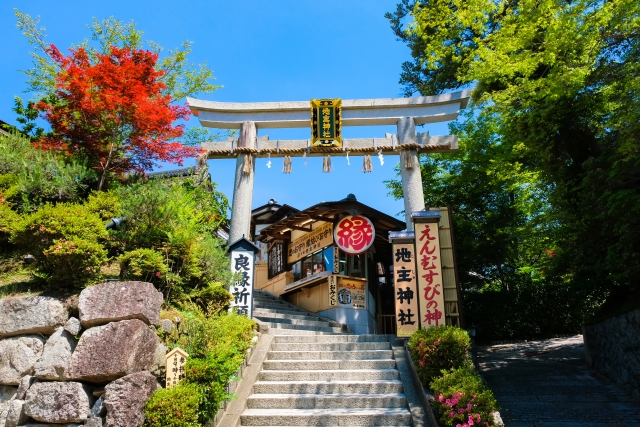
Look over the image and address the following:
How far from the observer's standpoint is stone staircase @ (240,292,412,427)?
6.76 m

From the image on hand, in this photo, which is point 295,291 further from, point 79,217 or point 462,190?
point 79,217

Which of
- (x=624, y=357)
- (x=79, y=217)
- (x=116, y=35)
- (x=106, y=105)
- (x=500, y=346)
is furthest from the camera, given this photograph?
(x=116, y=35)

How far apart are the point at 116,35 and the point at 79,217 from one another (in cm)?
1390

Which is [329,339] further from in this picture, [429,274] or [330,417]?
[330,417]

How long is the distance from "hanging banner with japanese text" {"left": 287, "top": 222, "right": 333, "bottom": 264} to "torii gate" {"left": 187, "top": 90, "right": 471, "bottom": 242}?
356cm

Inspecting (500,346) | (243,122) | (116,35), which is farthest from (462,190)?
(116,35)

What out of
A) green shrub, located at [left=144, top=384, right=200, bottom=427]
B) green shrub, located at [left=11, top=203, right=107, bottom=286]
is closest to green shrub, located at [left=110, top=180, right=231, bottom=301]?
green shrub, located at [left=11, top=203, right=107, bottom=286]

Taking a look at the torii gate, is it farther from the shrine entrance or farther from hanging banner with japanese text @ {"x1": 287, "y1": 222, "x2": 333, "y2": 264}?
hanging banner with japanese text @ {"x1": 287, "y1": 222, "x2": 333, "y2": 264}

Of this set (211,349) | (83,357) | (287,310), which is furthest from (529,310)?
(83,357)

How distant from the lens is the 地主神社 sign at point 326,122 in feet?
44.3

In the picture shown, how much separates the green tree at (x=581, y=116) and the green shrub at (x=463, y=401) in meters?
4.65

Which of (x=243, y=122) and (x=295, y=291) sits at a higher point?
(x=243, y=122)

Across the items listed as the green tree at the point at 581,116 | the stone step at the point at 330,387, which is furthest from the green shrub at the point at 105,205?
the green tree at the point at 581,116

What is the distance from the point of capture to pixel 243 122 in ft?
45.7
